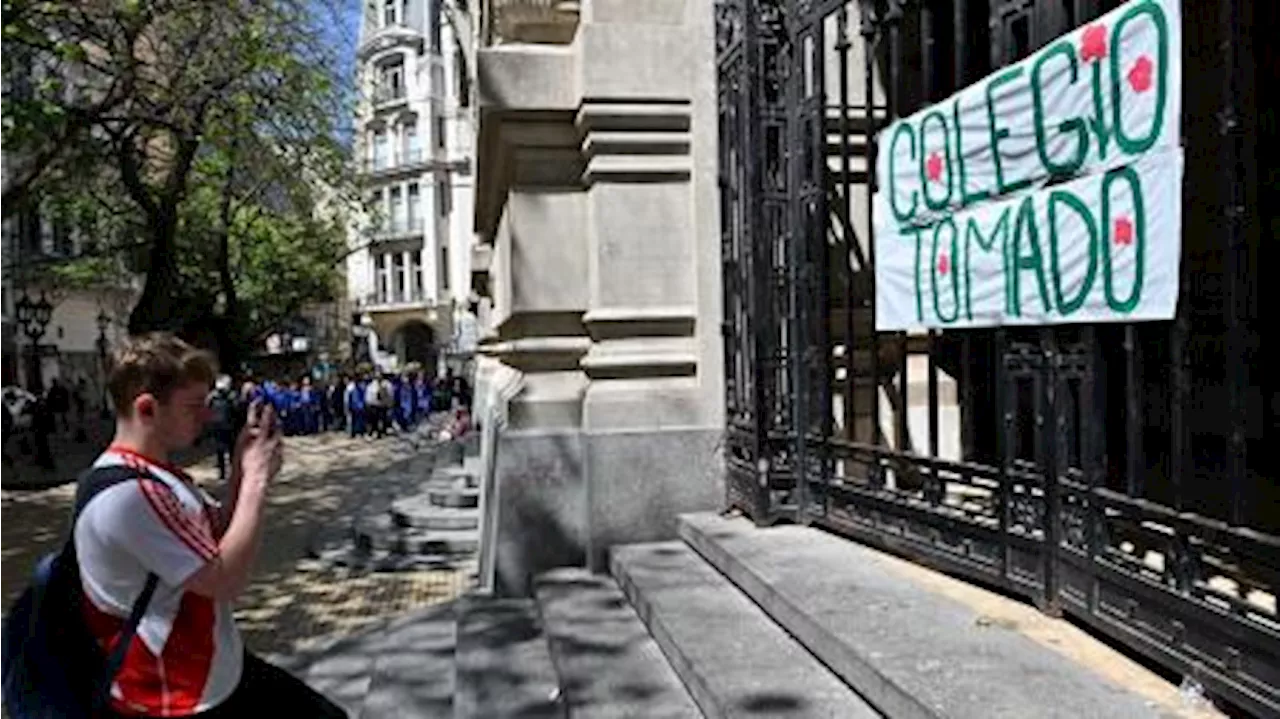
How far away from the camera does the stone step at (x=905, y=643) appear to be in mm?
3516

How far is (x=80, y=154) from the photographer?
55.3 feet

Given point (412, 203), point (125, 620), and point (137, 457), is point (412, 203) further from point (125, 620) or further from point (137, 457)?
point (125, 620)

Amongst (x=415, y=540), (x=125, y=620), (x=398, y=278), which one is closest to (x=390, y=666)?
(x=125, y=620)

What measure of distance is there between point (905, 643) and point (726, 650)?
2.76ft

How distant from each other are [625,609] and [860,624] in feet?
6.79

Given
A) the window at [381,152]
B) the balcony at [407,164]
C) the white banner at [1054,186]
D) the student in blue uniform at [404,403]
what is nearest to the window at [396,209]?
the balcony at [407,164]

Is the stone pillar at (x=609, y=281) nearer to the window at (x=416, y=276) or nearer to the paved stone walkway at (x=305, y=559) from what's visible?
the paved stone walkway at (x=305, y=559)

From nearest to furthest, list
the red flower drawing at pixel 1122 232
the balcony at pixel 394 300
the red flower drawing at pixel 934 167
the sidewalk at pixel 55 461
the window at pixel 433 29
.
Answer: the red flower drawing at pixel 1122 232, the red flower drawing at pixel 934 167, the sidewalk at pixel 55 461, the window at pixel 433 29, the balcony at pixel 394 300

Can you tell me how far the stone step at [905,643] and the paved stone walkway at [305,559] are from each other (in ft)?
11.8

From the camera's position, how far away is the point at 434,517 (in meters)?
11.4

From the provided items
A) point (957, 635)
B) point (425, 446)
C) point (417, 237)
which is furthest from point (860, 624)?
point (417, 237)

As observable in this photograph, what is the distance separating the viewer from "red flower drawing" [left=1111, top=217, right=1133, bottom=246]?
4012 millimetres

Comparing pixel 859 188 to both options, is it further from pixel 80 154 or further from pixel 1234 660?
pixel 80 154

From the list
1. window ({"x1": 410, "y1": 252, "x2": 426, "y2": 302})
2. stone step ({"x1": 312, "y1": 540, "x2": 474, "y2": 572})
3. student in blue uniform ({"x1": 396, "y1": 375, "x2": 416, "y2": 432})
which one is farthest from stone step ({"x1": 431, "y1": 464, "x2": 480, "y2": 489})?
window ({"x1": 410, "y1": 252, "x2": 426, "y2": 302})
